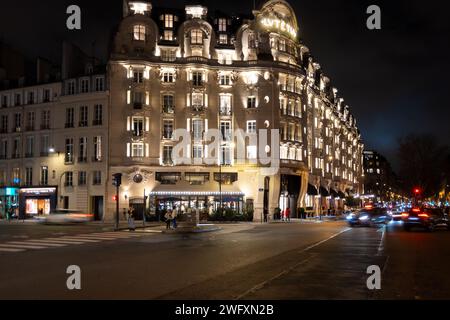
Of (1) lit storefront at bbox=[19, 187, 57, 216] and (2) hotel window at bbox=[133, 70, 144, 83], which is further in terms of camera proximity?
(1) lit storefront at bbox=[19, 187, 57, 216]

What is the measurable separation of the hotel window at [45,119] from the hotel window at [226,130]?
20.3m

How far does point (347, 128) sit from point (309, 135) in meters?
40.4

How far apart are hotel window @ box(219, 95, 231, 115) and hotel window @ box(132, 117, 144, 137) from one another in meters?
9.14

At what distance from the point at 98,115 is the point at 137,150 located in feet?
19.9

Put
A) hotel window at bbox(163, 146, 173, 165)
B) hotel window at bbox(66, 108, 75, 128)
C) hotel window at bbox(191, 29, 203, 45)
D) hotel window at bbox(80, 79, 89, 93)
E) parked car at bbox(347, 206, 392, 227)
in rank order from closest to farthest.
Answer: parked car at bbox(347, 206, 392, 227) < hotel window at bbox(163, 146, 173, 165) < hotel window at bbox(80, 79, 89, 93) < hotel window at bbox(191, 29, 203, 45) < hotel window at bbox(66, 108, 75, 128)

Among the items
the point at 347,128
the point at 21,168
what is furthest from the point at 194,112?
the point at 347,128

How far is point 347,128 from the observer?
110 metres

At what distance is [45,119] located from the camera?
61.5m

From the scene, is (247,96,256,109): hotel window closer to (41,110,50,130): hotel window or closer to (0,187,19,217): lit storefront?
(41,110,50,130): hotel window

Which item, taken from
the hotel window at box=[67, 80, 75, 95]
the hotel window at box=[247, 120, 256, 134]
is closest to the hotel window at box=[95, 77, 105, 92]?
the hotel window at box=[67, 80, 75, 95]

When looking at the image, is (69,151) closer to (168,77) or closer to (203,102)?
(168,77)

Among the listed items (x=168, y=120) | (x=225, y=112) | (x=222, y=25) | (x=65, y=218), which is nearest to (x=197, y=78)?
(x=225, y=112)

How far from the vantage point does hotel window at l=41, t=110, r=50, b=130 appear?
6125cm

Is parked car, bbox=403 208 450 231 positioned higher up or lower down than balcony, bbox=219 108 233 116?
lower down
